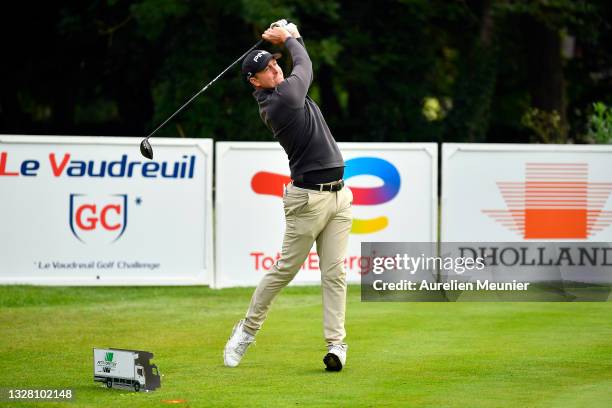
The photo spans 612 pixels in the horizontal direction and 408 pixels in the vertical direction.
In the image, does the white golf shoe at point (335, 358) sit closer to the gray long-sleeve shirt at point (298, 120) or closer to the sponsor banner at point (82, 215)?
the gray long-sleeve shirt at point (298, 120)

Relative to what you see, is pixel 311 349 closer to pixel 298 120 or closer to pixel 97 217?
pixel 298 120

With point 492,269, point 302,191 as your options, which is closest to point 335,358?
point 302,191

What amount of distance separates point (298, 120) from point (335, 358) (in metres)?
1.59

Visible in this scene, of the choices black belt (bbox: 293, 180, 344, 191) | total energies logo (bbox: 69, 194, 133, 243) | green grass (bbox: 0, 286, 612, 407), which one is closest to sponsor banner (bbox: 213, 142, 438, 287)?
green grass (bbox: 0, 286, 612, 407)

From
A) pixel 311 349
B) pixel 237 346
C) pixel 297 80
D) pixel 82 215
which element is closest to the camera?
pixel 297 80

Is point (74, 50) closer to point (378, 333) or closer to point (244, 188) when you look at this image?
point (244, 188)

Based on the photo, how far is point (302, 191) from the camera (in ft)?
26.9

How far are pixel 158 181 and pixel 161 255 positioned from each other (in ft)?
2.76

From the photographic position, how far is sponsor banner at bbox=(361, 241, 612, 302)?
12.9 metres

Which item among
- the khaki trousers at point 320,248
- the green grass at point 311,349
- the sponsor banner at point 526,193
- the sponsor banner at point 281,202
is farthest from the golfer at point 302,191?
the sponsor banner at point 526,193

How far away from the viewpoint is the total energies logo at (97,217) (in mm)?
13555

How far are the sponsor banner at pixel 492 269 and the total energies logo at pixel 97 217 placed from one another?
2806 mm

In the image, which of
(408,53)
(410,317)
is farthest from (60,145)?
(408,53)

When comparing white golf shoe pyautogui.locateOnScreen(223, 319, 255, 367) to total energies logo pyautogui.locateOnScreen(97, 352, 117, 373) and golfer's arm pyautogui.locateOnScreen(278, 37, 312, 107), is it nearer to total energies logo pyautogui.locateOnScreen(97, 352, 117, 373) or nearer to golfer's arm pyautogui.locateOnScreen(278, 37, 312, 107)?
total energies logo pyautogui.locateOnScreen(97, 352, 117, 373)
